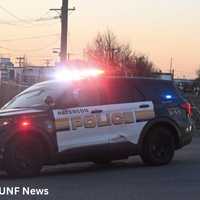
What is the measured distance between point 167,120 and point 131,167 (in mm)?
1152

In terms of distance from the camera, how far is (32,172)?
39.0 feet

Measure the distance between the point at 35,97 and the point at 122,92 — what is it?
1651 mm

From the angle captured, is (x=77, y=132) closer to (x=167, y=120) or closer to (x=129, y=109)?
(x=129, y=109)

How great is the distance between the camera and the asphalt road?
9719 millimetres

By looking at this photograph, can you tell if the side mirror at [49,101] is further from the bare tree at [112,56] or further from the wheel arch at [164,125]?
the bare tree at [112,56]

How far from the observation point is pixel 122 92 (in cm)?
1311

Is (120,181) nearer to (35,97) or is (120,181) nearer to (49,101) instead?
(49,101)

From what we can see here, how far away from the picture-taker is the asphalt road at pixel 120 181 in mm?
9719

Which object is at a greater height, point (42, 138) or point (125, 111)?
point (125, 111)

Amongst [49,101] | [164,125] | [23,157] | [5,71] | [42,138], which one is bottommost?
[23,157]

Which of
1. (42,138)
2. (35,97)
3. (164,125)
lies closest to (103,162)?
(164,125)

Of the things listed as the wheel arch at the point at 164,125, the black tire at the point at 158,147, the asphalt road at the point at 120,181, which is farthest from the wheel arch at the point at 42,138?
the black tire at the point at 158,147

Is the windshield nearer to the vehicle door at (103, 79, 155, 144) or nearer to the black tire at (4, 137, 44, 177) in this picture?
the black tire at (4, 137, 44, 177)

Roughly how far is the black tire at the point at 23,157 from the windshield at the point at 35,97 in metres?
0.81
